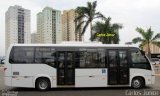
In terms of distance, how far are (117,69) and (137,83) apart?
4.40ft

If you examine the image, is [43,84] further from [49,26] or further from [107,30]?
[49,26]

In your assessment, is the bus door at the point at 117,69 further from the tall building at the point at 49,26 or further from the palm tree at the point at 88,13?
the tall building at the point at 49,26

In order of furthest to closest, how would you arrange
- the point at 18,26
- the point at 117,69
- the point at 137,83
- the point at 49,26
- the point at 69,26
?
1. the point at 18,26
2. the point at 69,26
3. the point at 49,26
4. the point at 137,83
5. the point at 117,69

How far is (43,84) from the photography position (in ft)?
55.8

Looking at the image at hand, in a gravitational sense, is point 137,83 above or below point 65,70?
below

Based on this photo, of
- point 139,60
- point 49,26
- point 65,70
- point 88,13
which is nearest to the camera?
point 65,70

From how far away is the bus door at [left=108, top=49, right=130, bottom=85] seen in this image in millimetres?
17281

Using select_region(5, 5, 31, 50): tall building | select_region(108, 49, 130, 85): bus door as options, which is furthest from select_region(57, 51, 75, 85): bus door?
→ select_region(5, 5, 31, 50): tall building

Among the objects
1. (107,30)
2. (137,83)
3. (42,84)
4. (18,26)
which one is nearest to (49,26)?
(18,26)

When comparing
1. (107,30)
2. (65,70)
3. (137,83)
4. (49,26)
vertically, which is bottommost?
(137,83)

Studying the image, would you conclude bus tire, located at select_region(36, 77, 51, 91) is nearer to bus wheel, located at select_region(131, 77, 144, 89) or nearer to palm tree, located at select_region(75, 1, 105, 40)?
bus wheel, located at select_region(131, 77, 144, 89)

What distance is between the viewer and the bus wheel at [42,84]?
17.0m

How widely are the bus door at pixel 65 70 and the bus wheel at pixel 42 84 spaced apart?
60cm

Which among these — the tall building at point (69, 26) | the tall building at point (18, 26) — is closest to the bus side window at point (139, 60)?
the tall building at point (69, 26)
